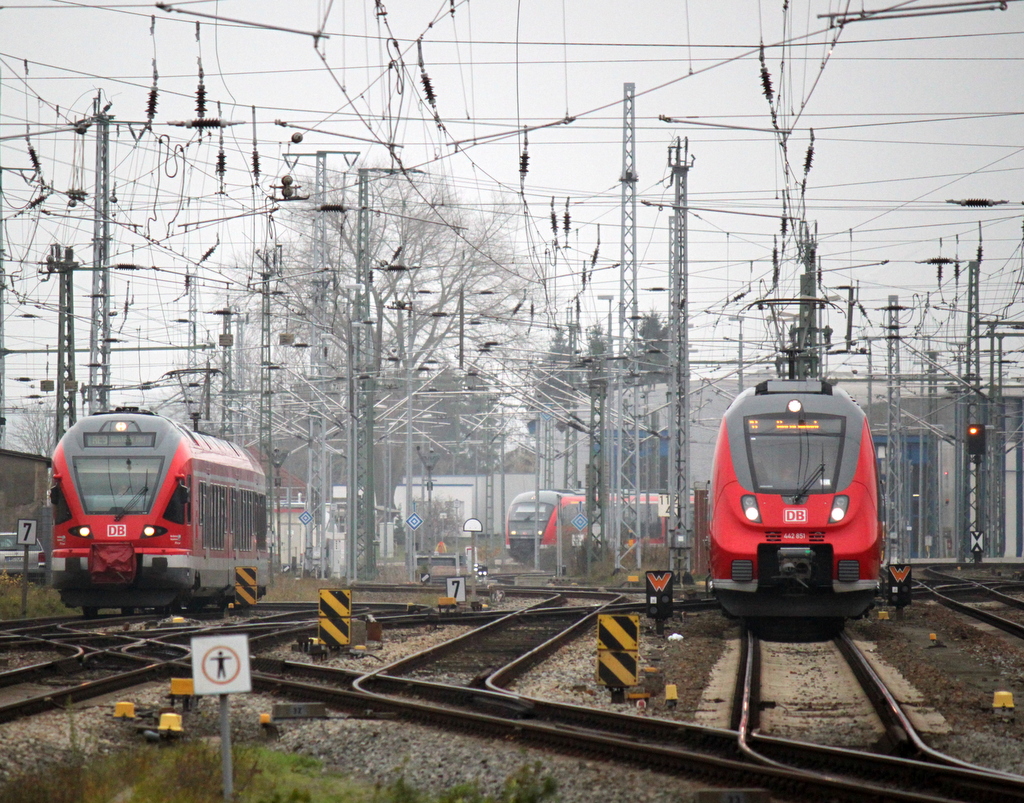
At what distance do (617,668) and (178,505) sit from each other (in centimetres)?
1203

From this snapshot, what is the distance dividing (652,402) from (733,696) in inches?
2850

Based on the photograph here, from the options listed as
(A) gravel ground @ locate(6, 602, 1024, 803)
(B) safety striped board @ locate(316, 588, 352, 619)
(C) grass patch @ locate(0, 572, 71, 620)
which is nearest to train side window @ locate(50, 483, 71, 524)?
(C) grass patch @ locate(0, 572, 71, 620)

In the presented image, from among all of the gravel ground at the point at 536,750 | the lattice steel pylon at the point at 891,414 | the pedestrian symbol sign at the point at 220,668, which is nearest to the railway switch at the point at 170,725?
the gravel ground at the point at 536,750

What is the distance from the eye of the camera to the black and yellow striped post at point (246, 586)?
25.8m

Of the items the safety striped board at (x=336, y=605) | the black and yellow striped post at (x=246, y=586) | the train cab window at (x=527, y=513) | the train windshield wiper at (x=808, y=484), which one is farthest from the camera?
the train cab window at (x=527, y=513)

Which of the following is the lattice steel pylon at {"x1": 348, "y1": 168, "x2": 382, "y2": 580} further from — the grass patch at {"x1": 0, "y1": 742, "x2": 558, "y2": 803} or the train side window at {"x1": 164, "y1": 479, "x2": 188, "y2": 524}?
the grass patch at {"x1": 0, "y1": 742, "x2": 558, "y2": 803}

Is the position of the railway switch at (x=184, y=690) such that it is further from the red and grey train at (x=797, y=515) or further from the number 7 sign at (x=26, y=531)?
the number 7 sign at (x=26, y=531)

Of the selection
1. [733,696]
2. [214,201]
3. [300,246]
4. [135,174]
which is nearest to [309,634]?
[733,696]

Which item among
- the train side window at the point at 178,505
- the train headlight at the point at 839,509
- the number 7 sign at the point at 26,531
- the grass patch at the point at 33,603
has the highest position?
the train headlight at the point at 839,509

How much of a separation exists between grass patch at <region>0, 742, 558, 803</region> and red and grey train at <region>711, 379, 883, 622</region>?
28.5 ft

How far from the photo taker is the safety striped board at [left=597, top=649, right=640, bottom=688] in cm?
1242

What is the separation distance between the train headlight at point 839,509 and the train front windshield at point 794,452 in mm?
151

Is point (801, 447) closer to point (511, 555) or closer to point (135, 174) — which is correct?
point (135, 174)

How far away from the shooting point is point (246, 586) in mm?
25984
